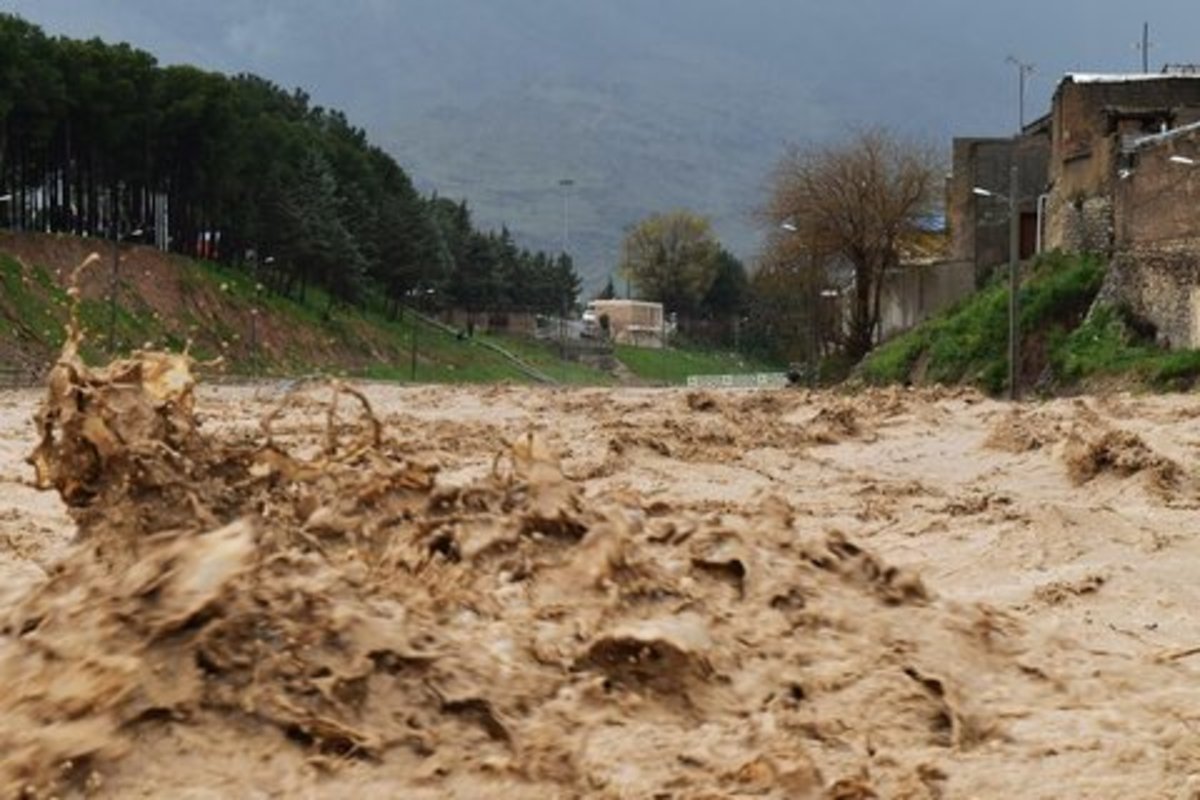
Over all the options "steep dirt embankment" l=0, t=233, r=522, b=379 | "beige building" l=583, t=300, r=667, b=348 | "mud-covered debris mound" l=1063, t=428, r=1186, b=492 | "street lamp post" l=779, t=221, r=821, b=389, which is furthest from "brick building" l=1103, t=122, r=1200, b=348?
"beige building" l=583, t=300, r=667, b=348

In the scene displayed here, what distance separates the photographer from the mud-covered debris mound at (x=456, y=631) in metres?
6.52

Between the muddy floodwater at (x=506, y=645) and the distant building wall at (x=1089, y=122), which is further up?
the distant building wall at (x=1089, y=122)

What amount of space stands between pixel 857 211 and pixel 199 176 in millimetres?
28437

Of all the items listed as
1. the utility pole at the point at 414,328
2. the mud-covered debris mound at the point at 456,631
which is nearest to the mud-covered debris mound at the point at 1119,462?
the mud-covered debris mound at the point at 456,631

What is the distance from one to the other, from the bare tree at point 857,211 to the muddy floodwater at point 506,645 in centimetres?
5506

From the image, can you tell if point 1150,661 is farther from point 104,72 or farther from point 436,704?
point 104,72

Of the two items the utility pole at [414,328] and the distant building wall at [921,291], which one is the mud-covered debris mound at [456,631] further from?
the utility pole at [414,328]

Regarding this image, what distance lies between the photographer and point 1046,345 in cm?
4419

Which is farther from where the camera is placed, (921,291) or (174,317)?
(174,317)

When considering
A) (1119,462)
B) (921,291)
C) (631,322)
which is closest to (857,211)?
(921,291)

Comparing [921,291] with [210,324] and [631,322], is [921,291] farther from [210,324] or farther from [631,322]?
[631,322]

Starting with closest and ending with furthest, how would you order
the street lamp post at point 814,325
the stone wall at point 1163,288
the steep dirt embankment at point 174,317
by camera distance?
1. the stone wall at point 1163,288
2. the steep dirt embankment at point 174,317
3. the street lamp post at point 814,325

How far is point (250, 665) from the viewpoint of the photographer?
6680 millimetres

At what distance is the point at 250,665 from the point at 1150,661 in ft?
13.6
